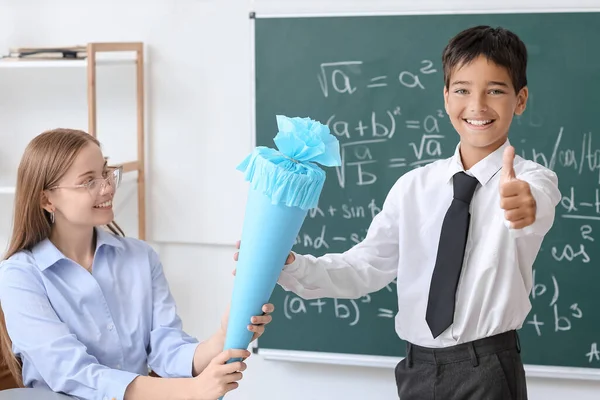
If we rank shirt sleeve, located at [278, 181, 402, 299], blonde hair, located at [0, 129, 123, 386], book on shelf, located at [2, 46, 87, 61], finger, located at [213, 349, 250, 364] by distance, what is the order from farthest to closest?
book on shelf, located at [2, 46, 87, 61] < blonde hair, located at [0, 129, 123, 386] < shirt sleeve, located at [278, 181, 402, 299] < finger, located at [213, 349, 250, 364]

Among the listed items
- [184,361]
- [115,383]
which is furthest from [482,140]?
[115,383]

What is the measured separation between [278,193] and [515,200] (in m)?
0.46

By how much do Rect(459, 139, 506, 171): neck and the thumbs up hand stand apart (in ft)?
1.19

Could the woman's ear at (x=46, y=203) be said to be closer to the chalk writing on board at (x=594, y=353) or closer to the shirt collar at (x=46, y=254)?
the shirt collar at (x=46, y=254)

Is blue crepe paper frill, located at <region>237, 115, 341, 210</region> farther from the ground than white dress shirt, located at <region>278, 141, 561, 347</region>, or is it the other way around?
blue crepe paper frill, located at <region>237, 115, 341, 210</region>

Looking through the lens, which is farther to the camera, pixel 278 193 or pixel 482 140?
pixel 482 140

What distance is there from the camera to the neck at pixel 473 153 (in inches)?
73.5

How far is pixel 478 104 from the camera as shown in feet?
5.84

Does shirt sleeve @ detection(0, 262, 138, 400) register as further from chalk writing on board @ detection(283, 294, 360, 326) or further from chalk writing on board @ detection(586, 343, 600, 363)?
chalk writing on board @ detection(586, 343, 600, 363)

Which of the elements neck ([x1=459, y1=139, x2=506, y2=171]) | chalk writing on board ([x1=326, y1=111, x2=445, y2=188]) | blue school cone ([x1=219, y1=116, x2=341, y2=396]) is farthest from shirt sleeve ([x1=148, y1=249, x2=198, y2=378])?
chalk writing on board ([x1=326, y1=111, x2=445, y2=188])

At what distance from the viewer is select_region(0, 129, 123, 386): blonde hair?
2.06 metres

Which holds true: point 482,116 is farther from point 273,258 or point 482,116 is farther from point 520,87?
point 273,258

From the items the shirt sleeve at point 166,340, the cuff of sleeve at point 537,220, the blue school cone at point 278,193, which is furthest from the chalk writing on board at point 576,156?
the blue school cone at point 278,193

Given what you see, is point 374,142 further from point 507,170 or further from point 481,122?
point 507,170
